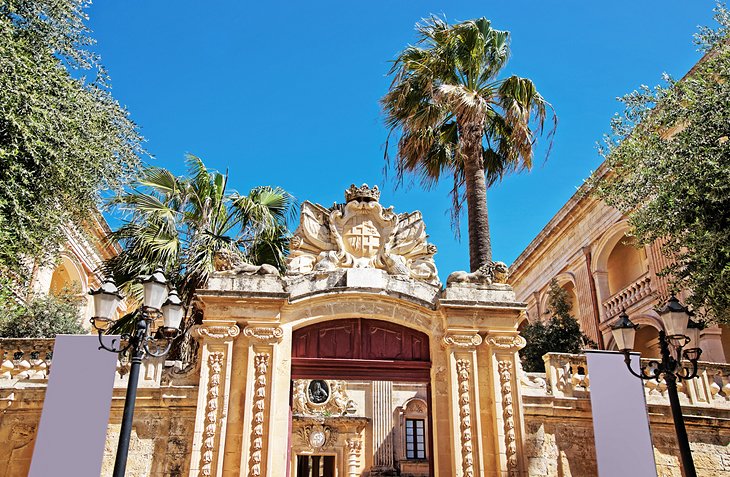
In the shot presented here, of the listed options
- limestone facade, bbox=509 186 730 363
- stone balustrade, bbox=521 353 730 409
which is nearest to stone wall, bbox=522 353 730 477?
stone balustrade, bbox=521 353 730 409

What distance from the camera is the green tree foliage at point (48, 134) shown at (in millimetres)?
11625

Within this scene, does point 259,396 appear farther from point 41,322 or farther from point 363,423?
point 363,423

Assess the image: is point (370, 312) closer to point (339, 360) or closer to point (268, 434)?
point (339, 360)

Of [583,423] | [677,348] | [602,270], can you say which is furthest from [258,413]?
[602,270]

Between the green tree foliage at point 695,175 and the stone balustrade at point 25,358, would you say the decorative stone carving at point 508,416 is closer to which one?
the green tree foliage at point 695,175

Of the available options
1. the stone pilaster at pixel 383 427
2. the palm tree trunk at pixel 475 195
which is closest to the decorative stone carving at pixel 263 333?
the palm tree trunk at pixel 475 195

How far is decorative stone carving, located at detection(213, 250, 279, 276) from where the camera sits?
34.8ft

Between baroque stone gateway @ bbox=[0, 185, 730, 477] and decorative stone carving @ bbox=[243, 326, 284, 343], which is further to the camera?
decorative stone carving @ bbox=[243, 326, 284, 343]

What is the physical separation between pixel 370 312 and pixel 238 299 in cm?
222

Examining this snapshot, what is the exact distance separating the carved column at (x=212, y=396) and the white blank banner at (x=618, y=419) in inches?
235

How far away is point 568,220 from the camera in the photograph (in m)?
25.3

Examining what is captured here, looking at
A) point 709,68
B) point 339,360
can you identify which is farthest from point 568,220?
point 339,360

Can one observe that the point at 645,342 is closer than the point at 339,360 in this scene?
No

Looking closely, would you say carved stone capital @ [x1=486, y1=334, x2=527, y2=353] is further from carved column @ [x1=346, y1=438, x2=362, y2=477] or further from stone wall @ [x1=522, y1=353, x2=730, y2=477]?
carved column @ [x1=346, y1=438, x2=362, y2=477]
